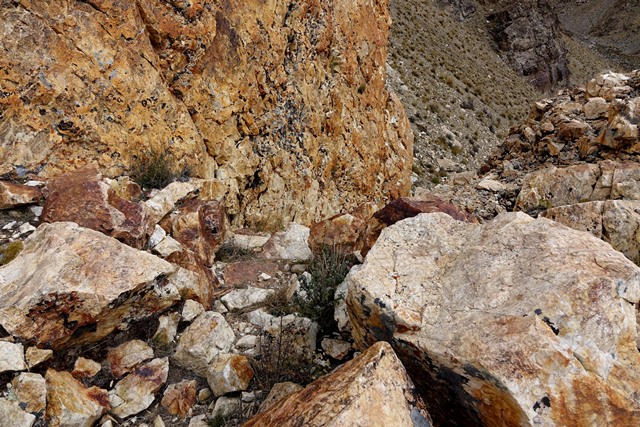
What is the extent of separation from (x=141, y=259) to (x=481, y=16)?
152 feet

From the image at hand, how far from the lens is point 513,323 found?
2135 millimetres

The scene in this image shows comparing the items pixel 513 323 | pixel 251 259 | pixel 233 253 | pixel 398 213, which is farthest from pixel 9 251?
pixel 513 323

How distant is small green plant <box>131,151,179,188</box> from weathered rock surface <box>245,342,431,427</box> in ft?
11.2

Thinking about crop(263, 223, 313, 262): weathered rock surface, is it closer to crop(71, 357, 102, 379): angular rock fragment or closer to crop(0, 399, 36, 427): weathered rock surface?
crop(71, 357, 102, 379): angular rock fragment

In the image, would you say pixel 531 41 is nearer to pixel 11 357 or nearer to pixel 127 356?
pixel 127 356

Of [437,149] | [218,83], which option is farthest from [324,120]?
[437,149]

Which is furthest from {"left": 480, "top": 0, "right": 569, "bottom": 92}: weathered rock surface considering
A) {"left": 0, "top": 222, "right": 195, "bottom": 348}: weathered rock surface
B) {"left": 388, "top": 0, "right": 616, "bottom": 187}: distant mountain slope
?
{"left": 0, "top": 222, "right": 195, "bottom": 348}: weathered rock surface

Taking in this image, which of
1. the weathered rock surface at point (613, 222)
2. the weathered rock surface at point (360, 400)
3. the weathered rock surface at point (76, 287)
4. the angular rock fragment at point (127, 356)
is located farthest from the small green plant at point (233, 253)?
the weathered rock surface at point (613, 222)

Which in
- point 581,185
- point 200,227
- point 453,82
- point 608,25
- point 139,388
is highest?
point 608,25

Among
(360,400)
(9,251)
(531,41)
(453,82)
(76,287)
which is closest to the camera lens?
(360,400)

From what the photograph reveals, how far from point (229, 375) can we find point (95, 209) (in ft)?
6.65

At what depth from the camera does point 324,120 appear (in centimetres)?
850

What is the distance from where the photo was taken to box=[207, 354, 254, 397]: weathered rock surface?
302cm

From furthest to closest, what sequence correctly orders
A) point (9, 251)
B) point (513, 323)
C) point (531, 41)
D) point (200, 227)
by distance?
point (531, 41) → point (200, 227) → point (9, 251) → point (513, 323)
